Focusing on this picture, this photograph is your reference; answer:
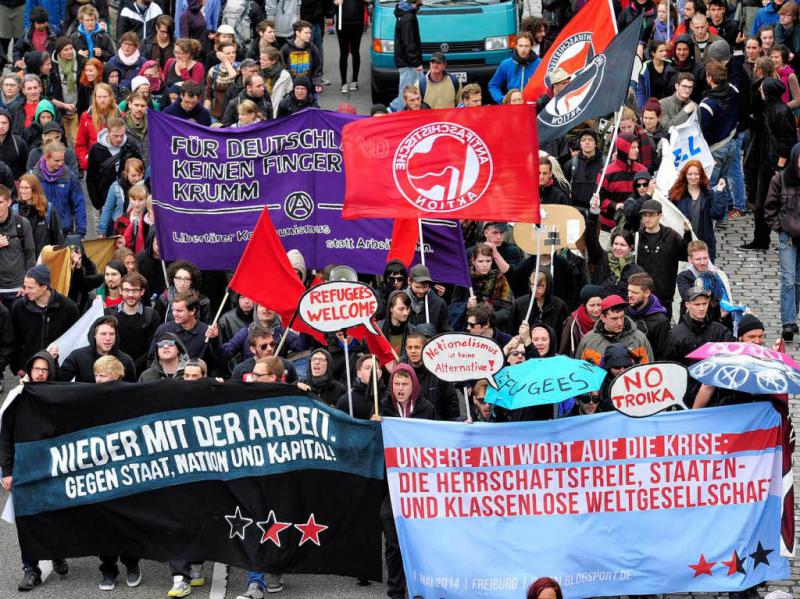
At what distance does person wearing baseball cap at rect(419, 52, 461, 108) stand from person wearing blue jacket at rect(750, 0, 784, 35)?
425cm

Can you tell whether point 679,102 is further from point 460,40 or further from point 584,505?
point 584,505

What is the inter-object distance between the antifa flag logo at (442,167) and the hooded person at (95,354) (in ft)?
Result: 8.25

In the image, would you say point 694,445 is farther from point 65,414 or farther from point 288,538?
point 65,414

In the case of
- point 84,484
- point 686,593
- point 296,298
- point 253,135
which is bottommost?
point 686,593

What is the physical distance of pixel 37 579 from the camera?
12461 mm

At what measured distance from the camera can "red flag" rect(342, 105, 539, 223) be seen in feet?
44.1

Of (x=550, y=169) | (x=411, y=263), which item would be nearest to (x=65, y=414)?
(x=411, y=263)

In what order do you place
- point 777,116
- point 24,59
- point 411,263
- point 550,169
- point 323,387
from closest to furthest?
point 323,387 → point 411,263 → point 550,169 → point 777,116 → point 24,59

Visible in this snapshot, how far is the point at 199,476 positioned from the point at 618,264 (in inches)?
184

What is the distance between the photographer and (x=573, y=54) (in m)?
17.6

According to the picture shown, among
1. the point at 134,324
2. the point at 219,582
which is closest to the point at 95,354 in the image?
the point at 134,324

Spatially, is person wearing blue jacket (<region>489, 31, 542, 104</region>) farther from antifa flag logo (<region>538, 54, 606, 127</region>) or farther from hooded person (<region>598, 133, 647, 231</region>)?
antifa flag logo (<region>538, 54, 606, 127</region>)

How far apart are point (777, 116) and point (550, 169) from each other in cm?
336

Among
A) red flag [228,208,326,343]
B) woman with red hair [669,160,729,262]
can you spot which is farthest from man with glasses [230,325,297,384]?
woman with red hair [669,160,729,262]
